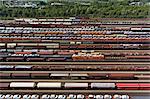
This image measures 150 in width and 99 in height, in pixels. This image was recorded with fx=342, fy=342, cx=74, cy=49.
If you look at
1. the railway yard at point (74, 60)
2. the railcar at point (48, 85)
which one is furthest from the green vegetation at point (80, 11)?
the railcar at point (48, 85)

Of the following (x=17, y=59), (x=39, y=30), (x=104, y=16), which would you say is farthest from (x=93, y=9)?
(x=17, y=59)

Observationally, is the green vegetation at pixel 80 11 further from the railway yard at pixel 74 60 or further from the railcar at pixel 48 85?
the railcar at pixel 48 85

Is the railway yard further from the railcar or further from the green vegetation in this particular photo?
the green vegetation

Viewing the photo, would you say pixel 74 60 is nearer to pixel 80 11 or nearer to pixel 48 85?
pixel 48 85

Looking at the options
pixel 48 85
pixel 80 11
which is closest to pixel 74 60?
pixel 48 85

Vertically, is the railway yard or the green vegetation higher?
the green vegetation

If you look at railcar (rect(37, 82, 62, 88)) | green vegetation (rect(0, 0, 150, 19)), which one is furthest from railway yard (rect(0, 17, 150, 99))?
green vegetation (rect(0, 0, 150, 19))
